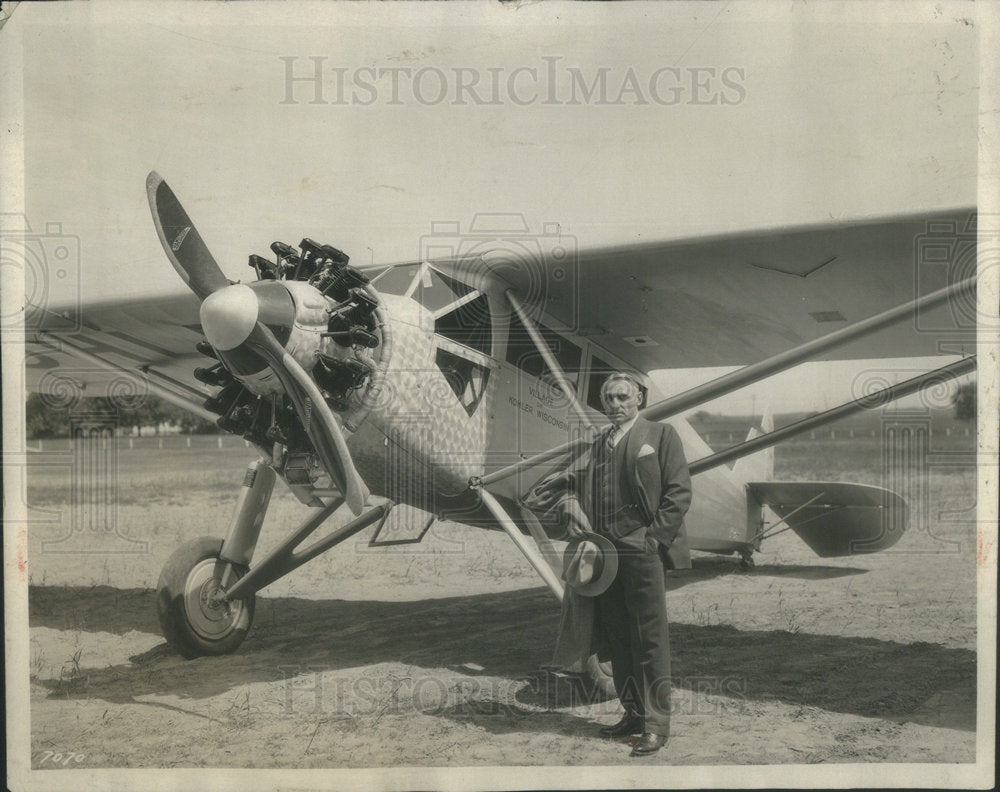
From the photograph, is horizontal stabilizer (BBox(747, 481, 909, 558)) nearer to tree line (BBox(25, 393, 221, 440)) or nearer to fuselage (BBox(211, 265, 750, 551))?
fuselage (BBox(211, 265, 750, 551))

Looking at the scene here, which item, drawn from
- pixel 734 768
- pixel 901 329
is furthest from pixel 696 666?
pixel 901 329

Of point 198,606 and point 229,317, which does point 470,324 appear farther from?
point 198,606

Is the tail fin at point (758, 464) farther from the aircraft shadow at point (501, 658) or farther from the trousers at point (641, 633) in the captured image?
the trousers at point (641, 633)

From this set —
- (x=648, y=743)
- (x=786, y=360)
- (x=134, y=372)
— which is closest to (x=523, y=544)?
(x=648, y=743)

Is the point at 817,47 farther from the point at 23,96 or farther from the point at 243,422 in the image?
the point at 23,96

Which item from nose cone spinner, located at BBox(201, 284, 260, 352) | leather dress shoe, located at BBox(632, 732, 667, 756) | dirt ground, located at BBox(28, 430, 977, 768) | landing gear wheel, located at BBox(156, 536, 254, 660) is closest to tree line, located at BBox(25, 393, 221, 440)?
Result: dirt ground, located at BBox(28, 430, 977, 768)
